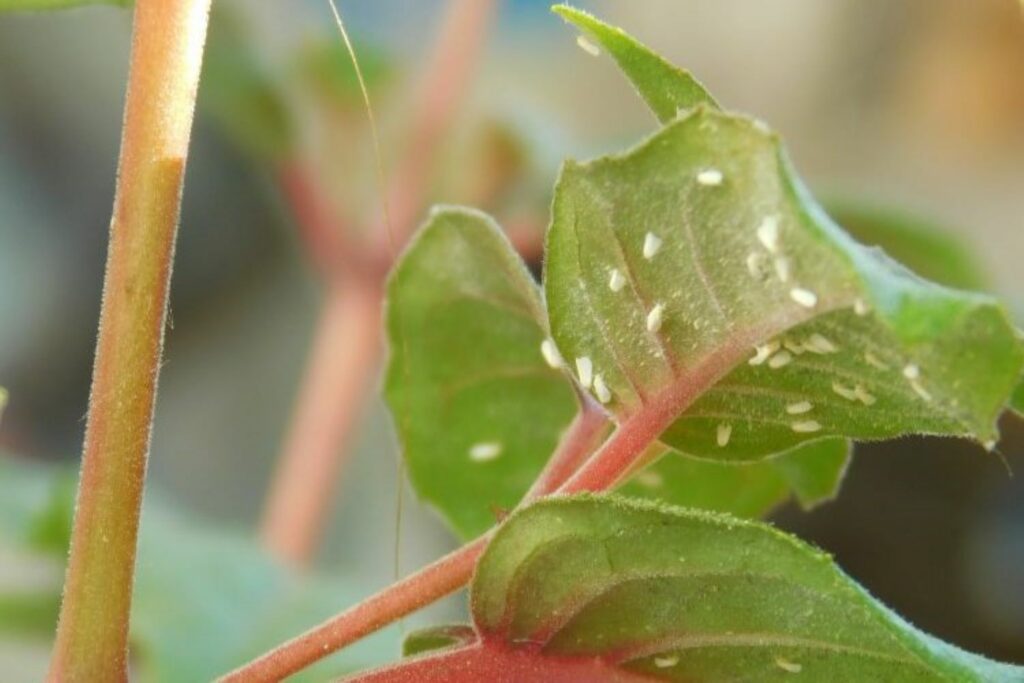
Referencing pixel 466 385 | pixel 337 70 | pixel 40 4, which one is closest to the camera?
pixel 40 4

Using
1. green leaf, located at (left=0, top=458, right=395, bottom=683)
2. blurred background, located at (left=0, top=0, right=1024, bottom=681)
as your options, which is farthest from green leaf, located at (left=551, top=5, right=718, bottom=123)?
blurred background, located at (left=0, top=0, right=1024, bottom=681)

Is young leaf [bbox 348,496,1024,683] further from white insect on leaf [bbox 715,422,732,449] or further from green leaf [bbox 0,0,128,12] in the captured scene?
green leaf [bbox 0,0,128,12]

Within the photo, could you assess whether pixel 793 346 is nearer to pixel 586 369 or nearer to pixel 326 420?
pixel 586 369

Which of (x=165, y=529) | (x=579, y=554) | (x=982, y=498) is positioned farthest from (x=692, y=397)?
(x=982, y=498)

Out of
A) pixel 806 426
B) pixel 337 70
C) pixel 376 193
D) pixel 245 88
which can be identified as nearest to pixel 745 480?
pixel 806 426

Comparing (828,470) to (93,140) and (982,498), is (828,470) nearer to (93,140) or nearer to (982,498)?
(982,498)

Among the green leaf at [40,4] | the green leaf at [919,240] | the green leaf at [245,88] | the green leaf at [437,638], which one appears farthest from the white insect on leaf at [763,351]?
the green leaf at [245,88]
